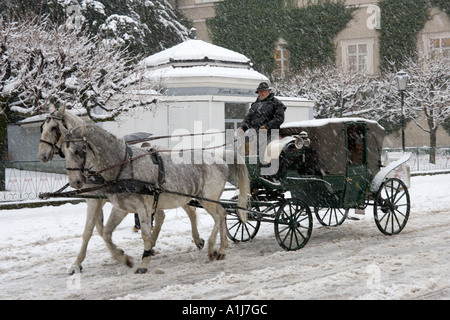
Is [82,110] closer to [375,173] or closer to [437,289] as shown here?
[375,173]

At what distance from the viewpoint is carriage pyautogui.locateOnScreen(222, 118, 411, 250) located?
7.81 m

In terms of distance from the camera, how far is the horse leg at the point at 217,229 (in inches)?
284

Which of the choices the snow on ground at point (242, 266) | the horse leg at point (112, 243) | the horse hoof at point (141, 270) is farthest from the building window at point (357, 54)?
the horse hoof at point (141, 270)

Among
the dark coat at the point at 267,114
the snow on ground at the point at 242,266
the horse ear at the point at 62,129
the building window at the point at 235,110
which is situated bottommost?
the snow on ground at the point at 242,266

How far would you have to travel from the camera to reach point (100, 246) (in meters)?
8.28

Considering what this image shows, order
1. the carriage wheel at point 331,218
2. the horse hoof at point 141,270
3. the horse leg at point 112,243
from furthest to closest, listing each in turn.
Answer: the carriage wheel at point 331,218 < the horse leg at point 112,243 < the horse hoof at point 141,270

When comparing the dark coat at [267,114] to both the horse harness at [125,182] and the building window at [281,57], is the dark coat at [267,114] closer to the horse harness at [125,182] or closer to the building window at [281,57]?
the horse harness at [125,182]

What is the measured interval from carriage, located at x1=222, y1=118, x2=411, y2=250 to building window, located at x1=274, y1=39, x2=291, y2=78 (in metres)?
26.5

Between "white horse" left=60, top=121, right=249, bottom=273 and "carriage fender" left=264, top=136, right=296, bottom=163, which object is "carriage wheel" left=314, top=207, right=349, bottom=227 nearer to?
"carriage fender" left=264, top=136, right=296, bottom=163

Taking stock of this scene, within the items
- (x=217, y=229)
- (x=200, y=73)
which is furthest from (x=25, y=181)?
(x=217, y=229)

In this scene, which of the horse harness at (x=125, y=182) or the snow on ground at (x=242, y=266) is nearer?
the snow on ground at (x=242, y=266)

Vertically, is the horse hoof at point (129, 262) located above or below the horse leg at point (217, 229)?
below

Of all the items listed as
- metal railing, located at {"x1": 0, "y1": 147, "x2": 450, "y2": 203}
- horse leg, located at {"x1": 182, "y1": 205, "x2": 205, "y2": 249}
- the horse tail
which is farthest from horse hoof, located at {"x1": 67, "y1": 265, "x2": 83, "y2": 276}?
metal railing, located at {"x1": 0, "y1": 147, "x2": 450, "y2": 203}
